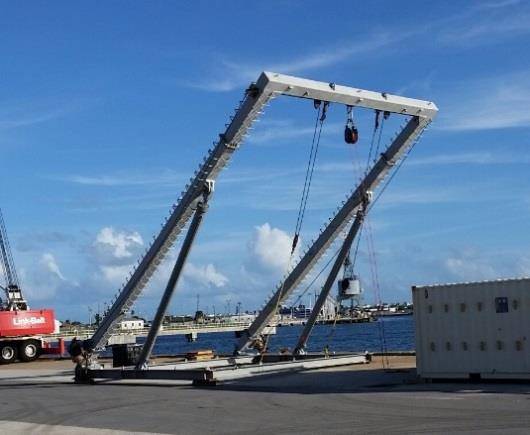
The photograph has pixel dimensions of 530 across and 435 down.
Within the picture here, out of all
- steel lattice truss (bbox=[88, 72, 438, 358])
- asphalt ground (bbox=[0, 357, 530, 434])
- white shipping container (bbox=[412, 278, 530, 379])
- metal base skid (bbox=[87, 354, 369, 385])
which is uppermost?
steel lattice truss (bbox=[88, 72, 438, 358])

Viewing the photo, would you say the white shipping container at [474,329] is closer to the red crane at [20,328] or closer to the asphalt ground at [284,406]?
the asphalt ground at [284,406]

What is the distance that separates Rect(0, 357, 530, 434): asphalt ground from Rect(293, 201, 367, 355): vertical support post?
4.79 meters

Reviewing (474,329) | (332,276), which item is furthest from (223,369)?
(474,329)

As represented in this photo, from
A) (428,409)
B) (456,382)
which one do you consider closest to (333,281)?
(456,382)

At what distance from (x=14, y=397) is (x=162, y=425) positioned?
11.0 metres

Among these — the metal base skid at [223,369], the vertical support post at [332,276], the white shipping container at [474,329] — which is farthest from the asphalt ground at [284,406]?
the vertical support post at [332,276]

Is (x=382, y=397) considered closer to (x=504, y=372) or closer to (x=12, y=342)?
(x=504, y=372)

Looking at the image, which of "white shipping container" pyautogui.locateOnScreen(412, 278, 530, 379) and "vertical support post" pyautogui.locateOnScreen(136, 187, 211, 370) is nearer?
"white shipping container" pyautogui.locateOnScreen(412, 278, 530, 379)

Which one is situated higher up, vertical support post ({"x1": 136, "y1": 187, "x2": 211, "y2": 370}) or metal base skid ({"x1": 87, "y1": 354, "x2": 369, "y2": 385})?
vertical support post ({"x1": 136, "y1": 187, "x2": 211, "y2": 370})

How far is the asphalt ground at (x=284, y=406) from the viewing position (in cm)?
1803

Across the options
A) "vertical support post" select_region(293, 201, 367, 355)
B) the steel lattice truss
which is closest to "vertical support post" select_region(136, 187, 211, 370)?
the steel lattice truss

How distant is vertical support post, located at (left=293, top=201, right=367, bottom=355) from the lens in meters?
35.2

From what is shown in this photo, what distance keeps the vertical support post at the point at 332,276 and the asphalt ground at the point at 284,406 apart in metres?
4.79

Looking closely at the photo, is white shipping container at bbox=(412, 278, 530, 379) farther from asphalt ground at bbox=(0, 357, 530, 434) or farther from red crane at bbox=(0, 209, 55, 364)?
red crane at bbox=(0, 209, 55, 364)
